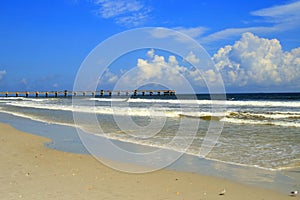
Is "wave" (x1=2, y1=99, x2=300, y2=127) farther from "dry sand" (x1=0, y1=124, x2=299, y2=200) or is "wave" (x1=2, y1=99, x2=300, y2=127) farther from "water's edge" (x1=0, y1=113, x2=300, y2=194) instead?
"dry sand" (x1=0, y1=124, x2=299, y2=200)

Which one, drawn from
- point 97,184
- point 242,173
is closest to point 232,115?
point 242,173

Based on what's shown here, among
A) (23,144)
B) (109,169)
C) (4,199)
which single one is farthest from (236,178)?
(23,144)

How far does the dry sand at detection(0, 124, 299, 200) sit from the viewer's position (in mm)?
5598

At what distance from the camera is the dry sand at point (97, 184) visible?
5598 millimetres

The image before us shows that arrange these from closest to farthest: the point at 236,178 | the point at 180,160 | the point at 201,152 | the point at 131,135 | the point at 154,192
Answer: the point at 154,192 → the point at 236,178 → the point at 180,160 → the point at 201,152 → the point at 131,135

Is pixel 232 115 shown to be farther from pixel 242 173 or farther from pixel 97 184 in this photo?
pixel 97 184

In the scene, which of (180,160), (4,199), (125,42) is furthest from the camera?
(125,42)

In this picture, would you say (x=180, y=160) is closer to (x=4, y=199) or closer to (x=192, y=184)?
(x=192, y=184)

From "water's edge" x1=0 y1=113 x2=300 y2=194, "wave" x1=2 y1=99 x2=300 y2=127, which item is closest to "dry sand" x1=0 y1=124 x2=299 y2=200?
"water's edge" x1=0 y1=113 x2=300 y2=194

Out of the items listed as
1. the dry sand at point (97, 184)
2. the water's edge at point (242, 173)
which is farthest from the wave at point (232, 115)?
the dry sand at point (97, 184)

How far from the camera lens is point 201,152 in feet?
33.2

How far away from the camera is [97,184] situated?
Result: 20.6 feet

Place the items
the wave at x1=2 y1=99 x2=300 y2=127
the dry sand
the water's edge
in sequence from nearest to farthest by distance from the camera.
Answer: the dry sand
the water's edge
the wave at x1=2 y1=99 x2=300 y2=127

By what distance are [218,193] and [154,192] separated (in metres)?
1.12
